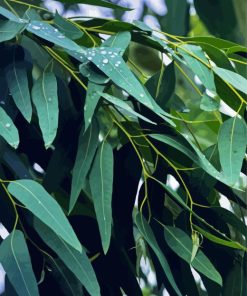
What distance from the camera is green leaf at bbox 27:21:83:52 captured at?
3.07 feet

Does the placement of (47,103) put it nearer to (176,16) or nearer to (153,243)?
(153,243)

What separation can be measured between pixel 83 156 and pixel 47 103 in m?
0.07

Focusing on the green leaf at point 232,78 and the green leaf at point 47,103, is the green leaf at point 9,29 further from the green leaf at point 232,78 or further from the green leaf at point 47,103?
the green leaf at point 232,78

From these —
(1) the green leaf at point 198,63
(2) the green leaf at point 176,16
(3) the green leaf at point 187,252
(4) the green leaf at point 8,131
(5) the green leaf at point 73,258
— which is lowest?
(3) the green leaf at point 187,252

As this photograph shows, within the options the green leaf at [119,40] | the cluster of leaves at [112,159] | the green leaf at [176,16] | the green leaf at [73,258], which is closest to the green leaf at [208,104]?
the cluster of leaves at [112,159]

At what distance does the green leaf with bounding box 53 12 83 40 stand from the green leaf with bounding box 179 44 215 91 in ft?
0.41

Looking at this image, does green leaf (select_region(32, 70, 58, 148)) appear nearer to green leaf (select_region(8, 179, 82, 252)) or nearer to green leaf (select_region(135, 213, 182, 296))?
green leaf (select_region(8, 179, 82, 252))

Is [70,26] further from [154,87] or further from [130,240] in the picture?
[130,240]

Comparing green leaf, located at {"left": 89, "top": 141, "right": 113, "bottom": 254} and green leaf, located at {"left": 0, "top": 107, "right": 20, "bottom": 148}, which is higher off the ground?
green leaf, located at {"left": 0, "top": 107, "right": 20, "bottom": 148}

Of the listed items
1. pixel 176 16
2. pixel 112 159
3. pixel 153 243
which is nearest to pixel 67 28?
pixel 112 159

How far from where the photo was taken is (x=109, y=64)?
3.10 ft

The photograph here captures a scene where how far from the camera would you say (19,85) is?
3.27ft

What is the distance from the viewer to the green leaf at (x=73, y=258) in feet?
3.00

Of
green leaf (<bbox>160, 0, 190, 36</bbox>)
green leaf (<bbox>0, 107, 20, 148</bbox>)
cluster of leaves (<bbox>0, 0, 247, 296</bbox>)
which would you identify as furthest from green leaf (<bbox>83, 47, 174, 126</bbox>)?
green leaf (<bbox>160, 0, 190, 36</bbox>)
